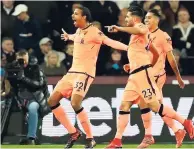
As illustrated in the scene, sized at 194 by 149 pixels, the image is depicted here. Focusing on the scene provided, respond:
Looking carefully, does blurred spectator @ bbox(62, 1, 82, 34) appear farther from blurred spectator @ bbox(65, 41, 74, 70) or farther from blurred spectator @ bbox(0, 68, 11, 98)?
blurred spectator @ bbox(0, 68, 11, 98)

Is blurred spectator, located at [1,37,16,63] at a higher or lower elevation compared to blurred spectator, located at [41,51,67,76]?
higher

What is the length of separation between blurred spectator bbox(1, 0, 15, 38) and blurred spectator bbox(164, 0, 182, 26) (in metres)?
3.69

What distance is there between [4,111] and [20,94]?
49cm

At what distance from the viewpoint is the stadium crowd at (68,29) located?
64.1 feet

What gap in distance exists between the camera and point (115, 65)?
63.8 feet

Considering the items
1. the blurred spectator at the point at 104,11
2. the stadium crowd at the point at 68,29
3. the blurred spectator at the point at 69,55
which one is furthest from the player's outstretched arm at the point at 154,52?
the blurred spectator at the point at 104,11

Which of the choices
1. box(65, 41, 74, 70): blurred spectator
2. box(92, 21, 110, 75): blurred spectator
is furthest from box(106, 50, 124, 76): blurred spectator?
box(65, 41, 74, 70): blurred spectator

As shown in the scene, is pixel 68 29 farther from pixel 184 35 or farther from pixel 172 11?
pixel 184 35

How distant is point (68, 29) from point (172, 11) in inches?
101

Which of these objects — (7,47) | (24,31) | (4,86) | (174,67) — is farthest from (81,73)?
(24,31)

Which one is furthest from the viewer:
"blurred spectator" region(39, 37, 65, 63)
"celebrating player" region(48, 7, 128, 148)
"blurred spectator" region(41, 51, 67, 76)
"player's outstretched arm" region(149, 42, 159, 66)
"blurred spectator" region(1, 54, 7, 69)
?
"blurred spectator" region(39, 37, 65, 63)

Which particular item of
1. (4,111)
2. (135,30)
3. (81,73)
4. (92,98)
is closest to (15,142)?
(4,111)

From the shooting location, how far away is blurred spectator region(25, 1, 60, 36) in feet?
68.3

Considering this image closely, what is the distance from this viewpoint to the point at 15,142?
17391mm
